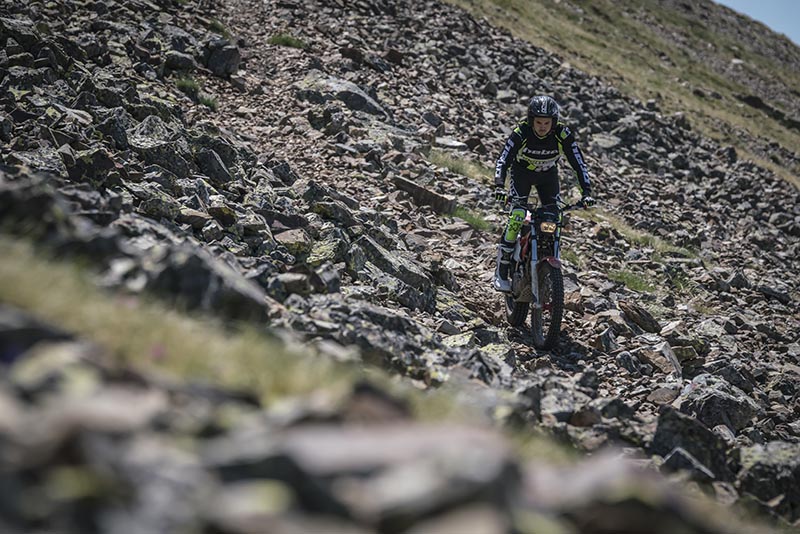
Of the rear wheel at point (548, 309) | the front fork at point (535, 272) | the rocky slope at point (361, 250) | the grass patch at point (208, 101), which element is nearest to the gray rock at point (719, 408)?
the rocky slope at point (361, 250)

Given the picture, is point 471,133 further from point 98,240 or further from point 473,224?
point 98,240

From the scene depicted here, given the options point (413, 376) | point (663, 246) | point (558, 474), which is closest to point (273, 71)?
point (663, 246)

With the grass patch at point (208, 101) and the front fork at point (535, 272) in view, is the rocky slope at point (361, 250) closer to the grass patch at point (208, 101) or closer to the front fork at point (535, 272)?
the grass patch at point (208, 101)

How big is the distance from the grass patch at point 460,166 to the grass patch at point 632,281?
462 cm

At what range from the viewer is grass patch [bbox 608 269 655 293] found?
1348 cm

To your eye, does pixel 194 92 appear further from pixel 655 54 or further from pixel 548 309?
pixel 655 54

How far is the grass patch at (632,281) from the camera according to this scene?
13484 mm

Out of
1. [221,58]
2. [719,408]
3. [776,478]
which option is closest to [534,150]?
[719,408]

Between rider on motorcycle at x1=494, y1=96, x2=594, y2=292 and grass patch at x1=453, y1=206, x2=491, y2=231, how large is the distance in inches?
137

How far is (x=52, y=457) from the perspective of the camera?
2.05 m

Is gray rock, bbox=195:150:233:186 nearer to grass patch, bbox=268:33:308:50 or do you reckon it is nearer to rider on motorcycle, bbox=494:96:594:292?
rider on motorcycle, bbox=494:96:594:292

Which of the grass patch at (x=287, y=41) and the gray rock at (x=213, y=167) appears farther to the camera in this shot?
the grass patch at (x=287, y=41)

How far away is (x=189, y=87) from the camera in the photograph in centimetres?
1534

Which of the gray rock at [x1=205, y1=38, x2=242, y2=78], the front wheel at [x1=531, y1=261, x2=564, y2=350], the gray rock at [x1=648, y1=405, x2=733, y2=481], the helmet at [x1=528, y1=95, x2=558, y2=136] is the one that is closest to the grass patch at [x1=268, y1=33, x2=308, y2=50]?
the gray rock at [x1=205, y1=38, x2=242, y2=78]
